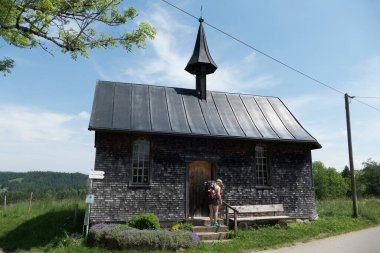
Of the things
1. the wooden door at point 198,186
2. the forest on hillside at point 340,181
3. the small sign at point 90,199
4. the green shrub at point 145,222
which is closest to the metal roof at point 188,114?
the wooden door at point 198,186

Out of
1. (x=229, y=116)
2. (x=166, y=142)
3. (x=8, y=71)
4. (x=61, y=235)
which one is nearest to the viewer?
(x=8, y=71)

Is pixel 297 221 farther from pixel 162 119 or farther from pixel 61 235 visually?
pixel 61 235

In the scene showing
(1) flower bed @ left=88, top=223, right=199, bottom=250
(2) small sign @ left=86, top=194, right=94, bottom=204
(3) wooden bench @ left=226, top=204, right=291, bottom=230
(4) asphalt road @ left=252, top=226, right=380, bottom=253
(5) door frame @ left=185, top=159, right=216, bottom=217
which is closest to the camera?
(4) asphalt road @ left=252, top=226, right=380, bottom=253

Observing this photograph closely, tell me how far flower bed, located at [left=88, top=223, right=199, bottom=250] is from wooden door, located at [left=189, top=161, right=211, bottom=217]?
303cm

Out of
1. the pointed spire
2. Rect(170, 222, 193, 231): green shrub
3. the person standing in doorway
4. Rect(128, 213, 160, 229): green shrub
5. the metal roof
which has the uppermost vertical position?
the pointed spire

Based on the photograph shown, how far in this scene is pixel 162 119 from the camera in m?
14.1

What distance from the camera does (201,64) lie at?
17.1 metres

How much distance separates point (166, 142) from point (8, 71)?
633 centimetres

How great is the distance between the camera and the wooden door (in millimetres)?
13828

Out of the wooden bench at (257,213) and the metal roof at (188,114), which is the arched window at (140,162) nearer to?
the metal roof at (188,114)

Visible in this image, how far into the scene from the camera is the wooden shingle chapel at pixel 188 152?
12.9 m

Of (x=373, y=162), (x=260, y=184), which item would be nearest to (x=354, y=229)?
(x=260, y=184)

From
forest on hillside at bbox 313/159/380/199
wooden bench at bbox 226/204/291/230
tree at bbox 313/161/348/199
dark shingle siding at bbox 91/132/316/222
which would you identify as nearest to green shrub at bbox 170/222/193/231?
dark shingle siding at bbox 91/132/316/222

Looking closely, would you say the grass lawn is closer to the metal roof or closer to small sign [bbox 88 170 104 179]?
small sign [bbox 88 170 104 179]
